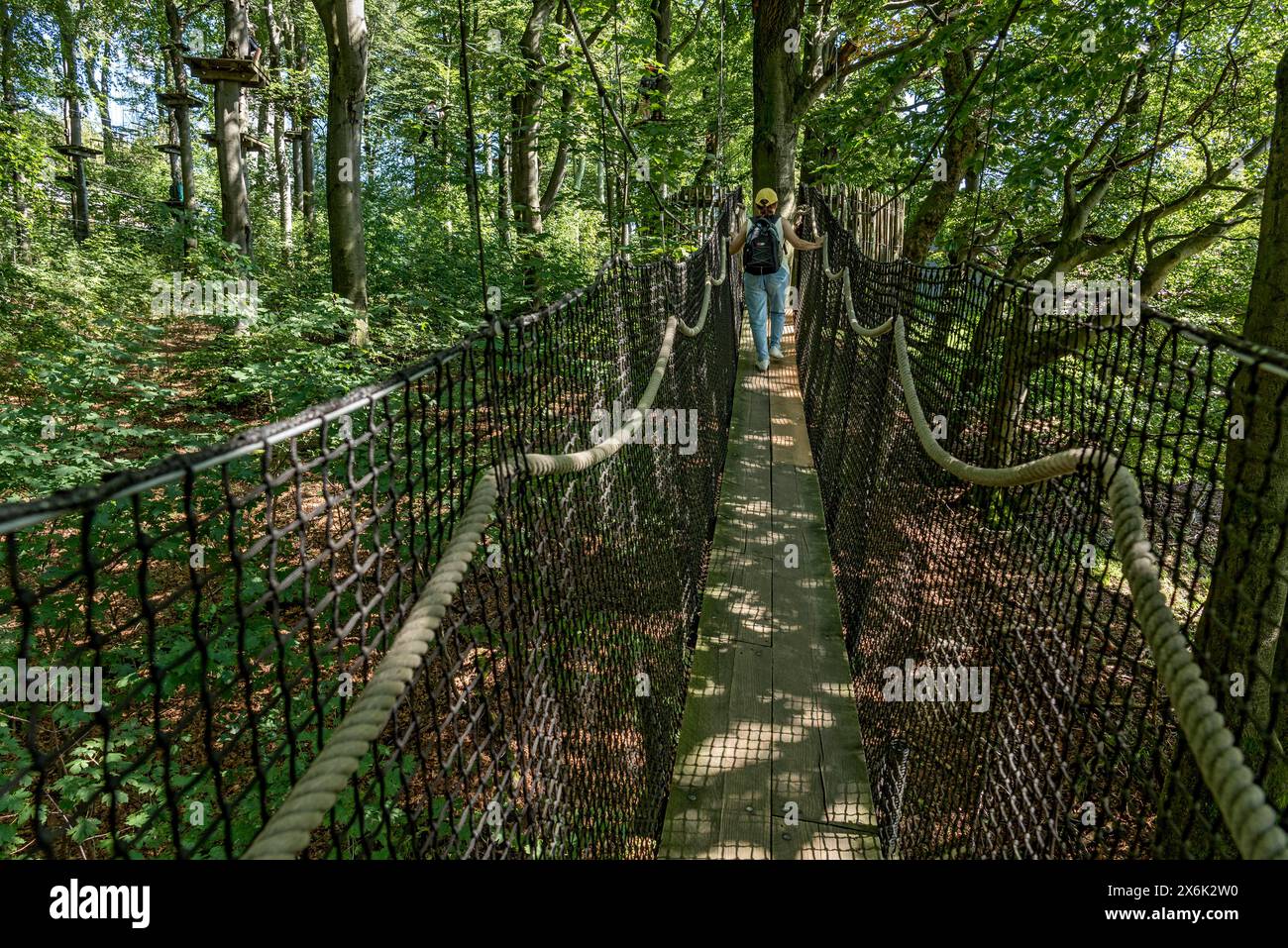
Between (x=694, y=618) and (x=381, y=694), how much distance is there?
3.24 meters

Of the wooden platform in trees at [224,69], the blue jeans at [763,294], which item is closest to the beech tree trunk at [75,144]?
the wooden platform in trees at [224,69]

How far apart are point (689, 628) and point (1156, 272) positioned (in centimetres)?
661

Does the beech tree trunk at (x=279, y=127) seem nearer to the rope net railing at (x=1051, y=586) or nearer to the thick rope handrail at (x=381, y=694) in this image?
the rope net railing at (x=1051, y=586)

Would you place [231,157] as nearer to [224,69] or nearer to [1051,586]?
[224,69]

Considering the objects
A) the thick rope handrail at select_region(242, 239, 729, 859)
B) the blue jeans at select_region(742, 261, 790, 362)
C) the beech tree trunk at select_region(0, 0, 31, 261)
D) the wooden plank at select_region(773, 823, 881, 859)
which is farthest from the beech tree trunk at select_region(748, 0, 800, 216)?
the beech tree trunk at select_region(0, 0, 31, 261)

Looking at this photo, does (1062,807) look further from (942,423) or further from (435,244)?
(435,244)

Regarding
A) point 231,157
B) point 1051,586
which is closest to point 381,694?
point 1051,586

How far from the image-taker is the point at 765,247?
249 inches

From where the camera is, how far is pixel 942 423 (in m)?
3.13

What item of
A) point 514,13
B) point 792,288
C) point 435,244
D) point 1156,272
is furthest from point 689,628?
point 514,13

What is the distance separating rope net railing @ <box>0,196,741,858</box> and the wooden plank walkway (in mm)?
175

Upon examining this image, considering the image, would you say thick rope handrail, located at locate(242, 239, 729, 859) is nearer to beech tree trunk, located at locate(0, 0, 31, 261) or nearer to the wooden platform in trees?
the wooden platform in trees

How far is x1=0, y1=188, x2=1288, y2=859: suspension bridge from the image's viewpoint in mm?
1033

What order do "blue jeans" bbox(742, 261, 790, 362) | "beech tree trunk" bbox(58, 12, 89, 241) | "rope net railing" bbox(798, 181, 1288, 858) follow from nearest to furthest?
"rope net railing" bbox(798, 181, 1288, 858), "blue jeans" bbox(742, 261, 790, 362), "beech tree trunk" bbox(58, 12, 89, 241)
